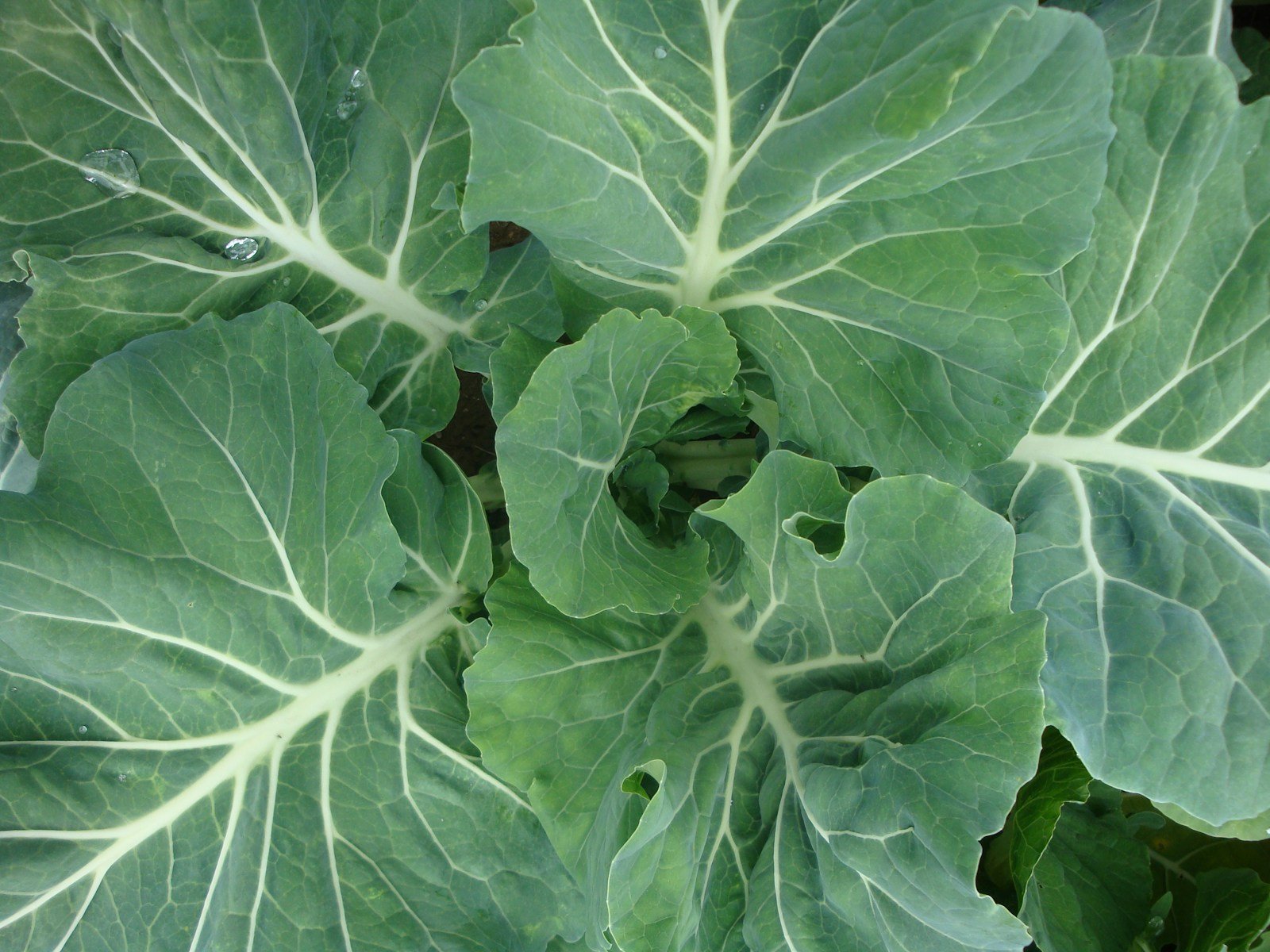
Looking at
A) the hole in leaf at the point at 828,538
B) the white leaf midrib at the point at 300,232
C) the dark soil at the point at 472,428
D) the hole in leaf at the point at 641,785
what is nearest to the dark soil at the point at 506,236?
the dark soil at the point at 472,428

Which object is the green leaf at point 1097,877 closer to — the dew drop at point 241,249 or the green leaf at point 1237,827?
the green leaf at point 1237,827

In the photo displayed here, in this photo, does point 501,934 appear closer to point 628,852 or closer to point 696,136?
point 628,852

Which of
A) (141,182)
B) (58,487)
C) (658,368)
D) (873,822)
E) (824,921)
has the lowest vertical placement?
(824,921)

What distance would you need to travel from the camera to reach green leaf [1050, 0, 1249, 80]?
114cm

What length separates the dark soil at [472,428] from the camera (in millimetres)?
1827

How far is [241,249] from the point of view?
1247mm

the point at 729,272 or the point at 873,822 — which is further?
the point at 729,272

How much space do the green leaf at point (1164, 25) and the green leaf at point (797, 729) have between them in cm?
65

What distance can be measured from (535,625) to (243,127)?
2.21 feet

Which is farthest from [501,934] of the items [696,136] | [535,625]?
[696,136]

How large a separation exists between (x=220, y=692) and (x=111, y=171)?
2.12 feet

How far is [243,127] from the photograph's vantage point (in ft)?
3.68

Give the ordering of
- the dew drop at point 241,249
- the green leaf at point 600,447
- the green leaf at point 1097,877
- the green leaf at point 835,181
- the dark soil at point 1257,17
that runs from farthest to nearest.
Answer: the dark soil at point 1257,17 < the green leaf at point 1097,877 < the dew drop at point 241,249 < the green leaf at point 600,447 < the green leaf at point 835,181

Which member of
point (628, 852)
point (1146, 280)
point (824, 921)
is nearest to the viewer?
point (628, 852)
